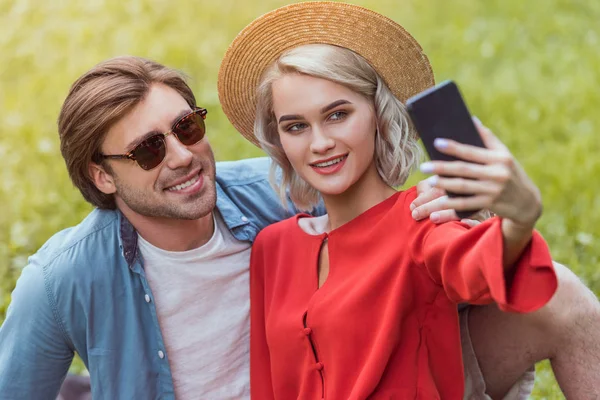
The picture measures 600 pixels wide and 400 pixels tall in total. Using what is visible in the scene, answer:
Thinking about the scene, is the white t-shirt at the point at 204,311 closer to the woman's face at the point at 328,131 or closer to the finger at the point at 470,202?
the woman's face at the point at 328,131

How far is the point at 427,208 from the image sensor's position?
2.77m

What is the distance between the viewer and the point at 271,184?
3.60 meters

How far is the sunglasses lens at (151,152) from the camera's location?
3424 mm

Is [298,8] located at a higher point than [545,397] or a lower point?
higher

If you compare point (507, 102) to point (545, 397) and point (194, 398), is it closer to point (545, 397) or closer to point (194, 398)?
point (545, 397)

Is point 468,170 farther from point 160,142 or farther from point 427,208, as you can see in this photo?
point 160,142

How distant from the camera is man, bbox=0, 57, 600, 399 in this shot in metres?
3.44

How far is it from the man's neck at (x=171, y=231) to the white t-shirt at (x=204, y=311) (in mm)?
32

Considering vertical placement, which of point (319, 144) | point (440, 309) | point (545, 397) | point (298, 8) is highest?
point (298, 8)

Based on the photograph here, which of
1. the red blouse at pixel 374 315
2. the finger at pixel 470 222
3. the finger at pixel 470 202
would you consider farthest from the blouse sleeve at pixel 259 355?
the finger at pixel 470 202

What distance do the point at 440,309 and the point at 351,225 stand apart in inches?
16.8

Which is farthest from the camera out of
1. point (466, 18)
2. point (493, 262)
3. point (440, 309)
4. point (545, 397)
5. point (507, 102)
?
point (466, 18)

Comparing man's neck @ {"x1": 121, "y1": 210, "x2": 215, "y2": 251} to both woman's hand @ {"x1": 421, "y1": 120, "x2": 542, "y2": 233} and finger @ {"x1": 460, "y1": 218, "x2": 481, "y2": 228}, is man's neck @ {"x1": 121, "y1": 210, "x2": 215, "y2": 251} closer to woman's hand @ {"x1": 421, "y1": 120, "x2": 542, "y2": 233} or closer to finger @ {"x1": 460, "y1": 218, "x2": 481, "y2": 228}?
finger @ {"x1": 460, "y1": 218, "x2": 481, "y2": 228}

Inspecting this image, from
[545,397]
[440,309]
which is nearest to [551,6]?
[545,397]
